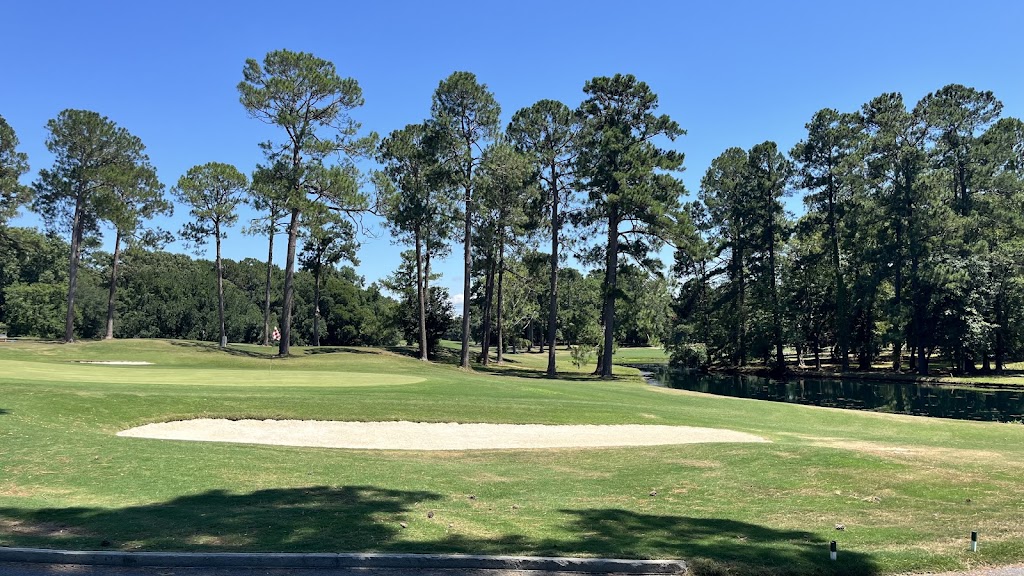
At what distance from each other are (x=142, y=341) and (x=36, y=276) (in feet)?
182

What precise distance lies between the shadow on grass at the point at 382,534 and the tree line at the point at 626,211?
108ft

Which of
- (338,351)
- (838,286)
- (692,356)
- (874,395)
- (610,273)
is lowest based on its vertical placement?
(874,395)

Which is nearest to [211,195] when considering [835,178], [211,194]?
[211,194]

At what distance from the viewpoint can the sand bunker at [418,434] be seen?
1551 cm

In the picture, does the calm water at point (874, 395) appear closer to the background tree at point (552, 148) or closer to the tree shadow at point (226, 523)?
the background tree at point (552, 148)

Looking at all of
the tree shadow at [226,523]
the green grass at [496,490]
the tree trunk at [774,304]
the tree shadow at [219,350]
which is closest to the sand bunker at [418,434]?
the green grass at [496,490]

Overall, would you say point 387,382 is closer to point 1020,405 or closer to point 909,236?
point 1020,405

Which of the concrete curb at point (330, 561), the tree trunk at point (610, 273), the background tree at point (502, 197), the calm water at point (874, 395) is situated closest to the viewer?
the concrete curb at point (330, 561)

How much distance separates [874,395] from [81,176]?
187 ft

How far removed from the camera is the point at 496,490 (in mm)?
10406

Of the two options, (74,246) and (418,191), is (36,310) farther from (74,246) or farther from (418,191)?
(418,191)

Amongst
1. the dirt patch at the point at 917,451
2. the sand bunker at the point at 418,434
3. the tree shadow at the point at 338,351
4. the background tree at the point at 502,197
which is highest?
the background tree at the point at 502,197

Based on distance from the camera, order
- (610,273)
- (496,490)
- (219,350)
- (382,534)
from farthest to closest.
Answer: (610,273) → (219,350) → (496,490) → (382,534)

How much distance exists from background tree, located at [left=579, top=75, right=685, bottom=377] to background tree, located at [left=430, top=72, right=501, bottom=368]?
7308 mm
